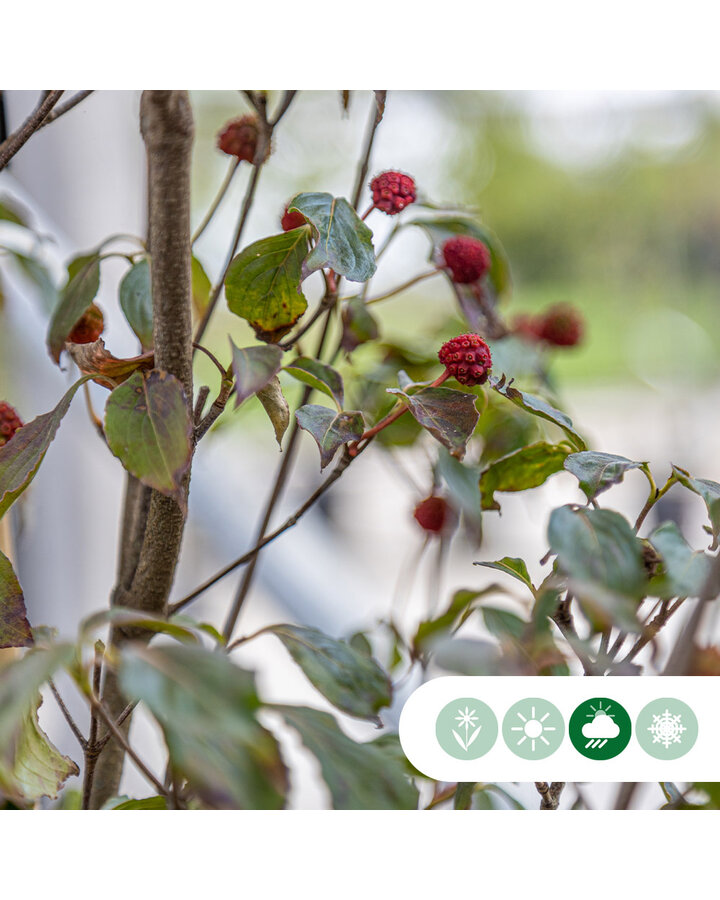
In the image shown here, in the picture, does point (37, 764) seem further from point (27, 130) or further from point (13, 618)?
point (27, 130)

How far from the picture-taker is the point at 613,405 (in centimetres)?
158

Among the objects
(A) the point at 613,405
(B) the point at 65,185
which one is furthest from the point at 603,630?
(A) the point at 613,405

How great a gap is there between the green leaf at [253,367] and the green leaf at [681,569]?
135 mm

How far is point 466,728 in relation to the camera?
0.94 feet

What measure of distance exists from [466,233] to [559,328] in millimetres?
125

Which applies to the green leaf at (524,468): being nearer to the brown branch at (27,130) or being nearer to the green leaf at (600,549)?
the green leaf at (600,549)

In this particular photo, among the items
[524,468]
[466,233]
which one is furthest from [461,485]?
[466,233]

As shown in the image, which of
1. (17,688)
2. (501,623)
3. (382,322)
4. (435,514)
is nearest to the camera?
(17,688)

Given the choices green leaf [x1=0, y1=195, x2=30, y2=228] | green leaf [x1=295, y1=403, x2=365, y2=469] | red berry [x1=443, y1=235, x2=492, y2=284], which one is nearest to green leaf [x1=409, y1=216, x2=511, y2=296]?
red berry [x1=443, y1=235, x2=492, y2=284]

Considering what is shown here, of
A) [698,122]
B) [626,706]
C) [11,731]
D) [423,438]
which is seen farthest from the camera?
[698,122]

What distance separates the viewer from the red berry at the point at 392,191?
0.91ft

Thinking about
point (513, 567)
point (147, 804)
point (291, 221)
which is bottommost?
point (147, 804)
